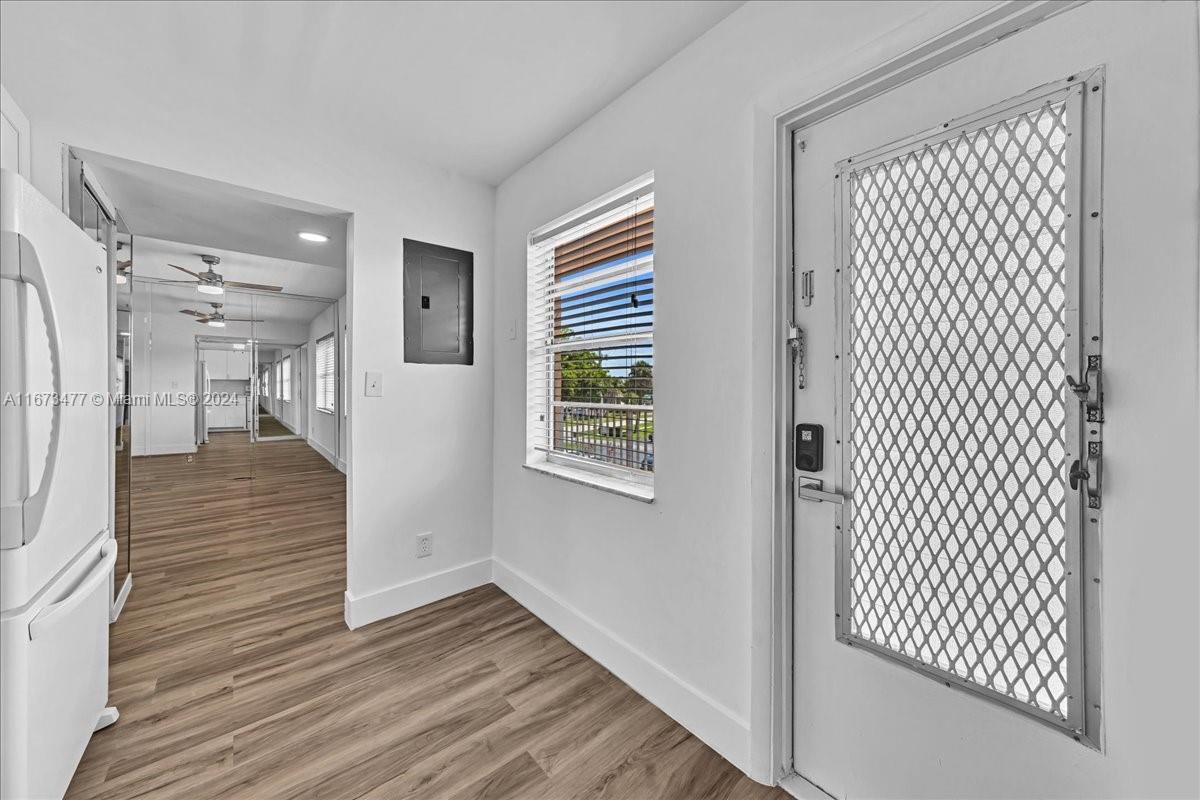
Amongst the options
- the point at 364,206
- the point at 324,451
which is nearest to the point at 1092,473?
the point at 364,206

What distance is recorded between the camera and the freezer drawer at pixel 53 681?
107cm

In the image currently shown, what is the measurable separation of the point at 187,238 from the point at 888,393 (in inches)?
175

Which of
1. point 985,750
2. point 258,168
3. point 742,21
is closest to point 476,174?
point 258,168

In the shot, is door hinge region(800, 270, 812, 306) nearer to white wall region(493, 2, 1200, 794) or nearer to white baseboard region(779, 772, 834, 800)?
white wall region(493, 2, 1200, 794)

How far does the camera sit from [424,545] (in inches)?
102

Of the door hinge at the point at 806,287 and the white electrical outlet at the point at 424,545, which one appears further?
the white electrical outlet at the point at 424,545

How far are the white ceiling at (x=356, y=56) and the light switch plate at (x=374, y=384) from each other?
3.91ft

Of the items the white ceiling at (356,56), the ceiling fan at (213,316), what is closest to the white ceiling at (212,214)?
the white ceiling at (356,56)

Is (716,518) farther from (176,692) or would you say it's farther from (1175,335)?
(176,692)

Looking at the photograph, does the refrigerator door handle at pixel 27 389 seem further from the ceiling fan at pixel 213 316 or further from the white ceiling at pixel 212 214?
the ceiling fan at pixel 213 316

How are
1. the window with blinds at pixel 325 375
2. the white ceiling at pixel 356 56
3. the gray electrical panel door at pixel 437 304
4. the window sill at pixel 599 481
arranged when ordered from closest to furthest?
the white ceiling at pixel 356 56, the window sill at pixel 599 481, the gray electrical panel door at pixel 437 304, the window with blinds at pixel 325 375

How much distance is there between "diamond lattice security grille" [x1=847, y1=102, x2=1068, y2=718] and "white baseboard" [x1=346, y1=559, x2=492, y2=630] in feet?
6.99

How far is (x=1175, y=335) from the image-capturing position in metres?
0.85

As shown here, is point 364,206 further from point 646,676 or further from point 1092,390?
point 1092,390
